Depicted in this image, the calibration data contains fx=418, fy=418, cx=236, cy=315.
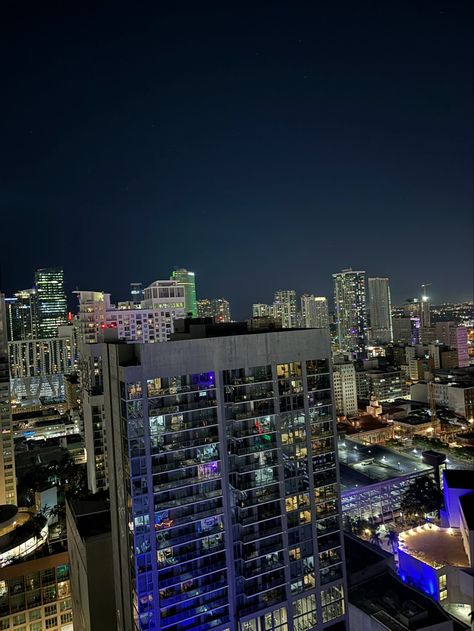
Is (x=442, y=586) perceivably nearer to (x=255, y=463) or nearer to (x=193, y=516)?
(x=255, y=463)

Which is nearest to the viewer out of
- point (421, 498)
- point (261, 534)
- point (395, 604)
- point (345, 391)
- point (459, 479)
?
point (261, 534)

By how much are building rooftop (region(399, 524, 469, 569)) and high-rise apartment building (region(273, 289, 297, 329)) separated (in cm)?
6026

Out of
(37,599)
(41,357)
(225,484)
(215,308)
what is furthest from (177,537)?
(215,308)

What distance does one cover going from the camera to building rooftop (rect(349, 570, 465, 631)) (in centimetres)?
1062

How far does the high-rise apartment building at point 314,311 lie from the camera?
82713mm

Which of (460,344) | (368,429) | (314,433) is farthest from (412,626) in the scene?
(460,344)

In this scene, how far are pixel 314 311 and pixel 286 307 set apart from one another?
19.0 ft

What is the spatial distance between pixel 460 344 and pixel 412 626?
5517 centimetres

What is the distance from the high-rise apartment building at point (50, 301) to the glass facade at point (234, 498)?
66229 mm

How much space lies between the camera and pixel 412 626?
1040 centimetres

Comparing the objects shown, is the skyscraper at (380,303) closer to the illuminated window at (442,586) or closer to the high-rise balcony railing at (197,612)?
the illuminated window at (442,586)

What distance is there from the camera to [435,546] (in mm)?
14930

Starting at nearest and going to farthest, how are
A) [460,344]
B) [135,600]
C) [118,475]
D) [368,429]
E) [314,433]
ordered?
1. [135,600]
2. [118,475]
3. [314,433]
4. [368,429]
5. [460,344]

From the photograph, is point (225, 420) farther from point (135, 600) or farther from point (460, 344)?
point (460, 344)
